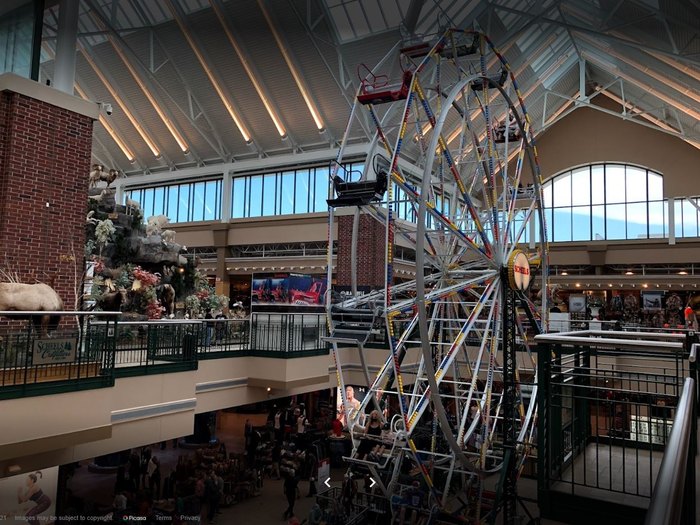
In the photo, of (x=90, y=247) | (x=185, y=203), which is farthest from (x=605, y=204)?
(x=90, y=247)

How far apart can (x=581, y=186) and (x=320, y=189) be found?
57.9 feet

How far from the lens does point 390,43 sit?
2567 cm

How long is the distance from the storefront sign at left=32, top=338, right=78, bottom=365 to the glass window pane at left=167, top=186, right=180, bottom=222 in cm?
2867

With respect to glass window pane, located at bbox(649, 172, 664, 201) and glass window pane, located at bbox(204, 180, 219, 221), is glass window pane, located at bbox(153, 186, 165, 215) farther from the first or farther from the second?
glass window pane, located at bbox(649, 172, 664, 201)

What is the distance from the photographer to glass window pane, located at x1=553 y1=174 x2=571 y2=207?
38.2m

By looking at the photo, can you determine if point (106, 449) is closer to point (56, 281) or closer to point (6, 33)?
point (56, 281)

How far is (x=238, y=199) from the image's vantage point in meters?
34.8

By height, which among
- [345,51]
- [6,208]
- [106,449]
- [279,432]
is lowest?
[279,432]

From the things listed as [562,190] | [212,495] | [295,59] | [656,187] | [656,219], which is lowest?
[212,495]

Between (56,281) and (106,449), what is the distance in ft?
11.9

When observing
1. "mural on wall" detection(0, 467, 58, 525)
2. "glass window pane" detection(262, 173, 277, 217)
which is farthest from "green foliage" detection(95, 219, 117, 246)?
"glass window pane" detection(262, 173, 277, 217)

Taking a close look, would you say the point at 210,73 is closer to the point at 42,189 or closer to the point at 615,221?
the point at 42,189

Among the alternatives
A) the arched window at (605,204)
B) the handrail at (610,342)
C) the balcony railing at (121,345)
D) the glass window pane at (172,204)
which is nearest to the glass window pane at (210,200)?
the glass window pane at (172,204)

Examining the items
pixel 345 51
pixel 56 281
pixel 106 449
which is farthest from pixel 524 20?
pixel 106 449
